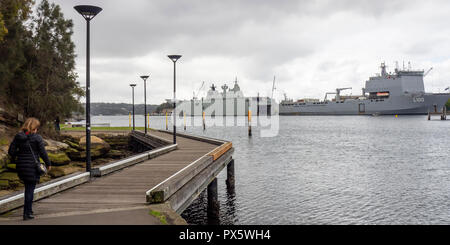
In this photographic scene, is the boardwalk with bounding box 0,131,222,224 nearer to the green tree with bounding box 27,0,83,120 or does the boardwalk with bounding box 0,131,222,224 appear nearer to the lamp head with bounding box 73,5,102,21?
the lamp head with bounding box 73,5,102,21

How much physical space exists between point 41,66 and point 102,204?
21.9 m

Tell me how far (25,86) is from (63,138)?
6390 millimetres

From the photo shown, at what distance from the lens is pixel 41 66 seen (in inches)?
1027

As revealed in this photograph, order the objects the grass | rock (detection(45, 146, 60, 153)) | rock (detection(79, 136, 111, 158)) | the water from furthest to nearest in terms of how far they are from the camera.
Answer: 1. rock (detection(79, 136, 111, 158))
2. rock (detection(45, 146, 60, 153))
3. the water
4. the grass

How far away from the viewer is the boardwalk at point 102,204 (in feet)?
22.1

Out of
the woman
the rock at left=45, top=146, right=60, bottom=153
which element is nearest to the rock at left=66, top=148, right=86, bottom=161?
the rock at left=45, top=146, right=60, bottom=153

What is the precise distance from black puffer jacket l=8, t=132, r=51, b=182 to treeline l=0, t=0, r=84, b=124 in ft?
56.5

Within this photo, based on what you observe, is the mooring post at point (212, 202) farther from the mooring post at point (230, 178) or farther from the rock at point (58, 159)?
the rock at point (58, 159)

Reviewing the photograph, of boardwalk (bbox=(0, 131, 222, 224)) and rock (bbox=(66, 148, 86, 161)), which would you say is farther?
rock (bbox=(66, 148, 86, 161))

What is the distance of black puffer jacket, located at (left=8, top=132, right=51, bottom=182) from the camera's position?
6754mm

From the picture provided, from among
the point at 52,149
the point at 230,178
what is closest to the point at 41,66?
the point at 52,149

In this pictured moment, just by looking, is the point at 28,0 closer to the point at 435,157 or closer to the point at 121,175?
the point at 121,175

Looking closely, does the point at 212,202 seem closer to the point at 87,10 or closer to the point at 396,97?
the point at 87,10
